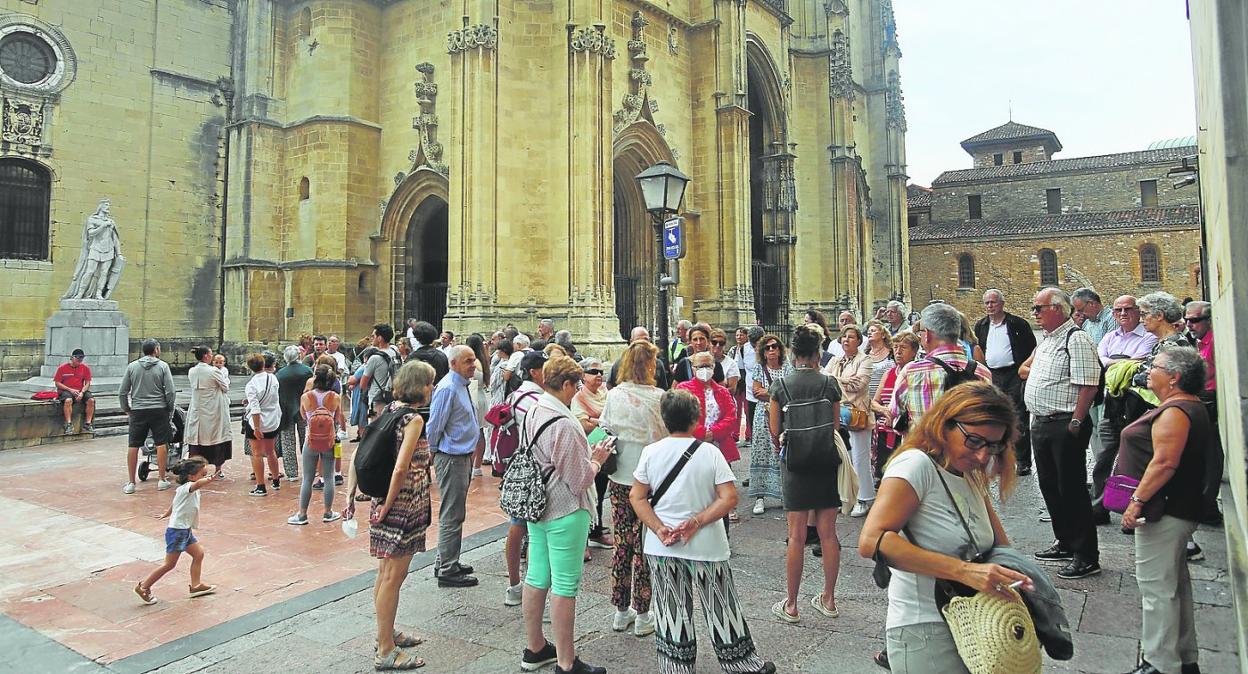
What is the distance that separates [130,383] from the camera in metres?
8.48

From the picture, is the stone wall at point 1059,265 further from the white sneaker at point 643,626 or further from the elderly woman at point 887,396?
the white sneaker at point 643,626

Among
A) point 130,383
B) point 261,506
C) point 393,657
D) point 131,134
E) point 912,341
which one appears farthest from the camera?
point 131,134

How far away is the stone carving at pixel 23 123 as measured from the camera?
17.1 meters

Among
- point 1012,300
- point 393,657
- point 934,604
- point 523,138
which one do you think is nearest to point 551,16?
point 523,138

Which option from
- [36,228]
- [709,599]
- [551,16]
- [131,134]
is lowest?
[709,599]

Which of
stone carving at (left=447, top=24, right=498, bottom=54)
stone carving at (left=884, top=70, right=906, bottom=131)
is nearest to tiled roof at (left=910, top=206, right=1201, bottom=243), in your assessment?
stone carving at (left=884, top=70, right=906, bottom=131)

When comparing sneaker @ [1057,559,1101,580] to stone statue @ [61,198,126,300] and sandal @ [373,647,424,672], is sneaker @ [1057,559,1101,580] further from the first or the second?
stone statue @ [61,198,126,300]

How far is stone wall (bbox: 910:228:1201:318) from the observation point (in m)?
36.1

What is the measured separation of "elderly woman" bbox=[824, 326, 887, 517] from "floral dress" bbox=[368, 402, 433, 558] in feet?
12.8

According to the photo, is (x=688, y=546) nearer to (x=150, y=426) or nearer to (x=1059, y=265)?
(x=150, y=426)

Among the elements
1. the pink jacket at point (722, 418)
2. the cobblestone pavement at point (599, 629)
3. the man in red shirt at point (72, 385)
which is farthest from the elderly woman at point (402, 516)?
the man in red shirt at point (72, 385)

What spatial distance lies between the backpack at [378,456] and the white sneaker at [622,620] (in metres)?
1.63

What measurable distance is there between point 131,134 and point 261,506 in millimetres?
16572

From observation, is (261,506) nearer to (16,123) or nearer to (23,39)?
(16,123)
